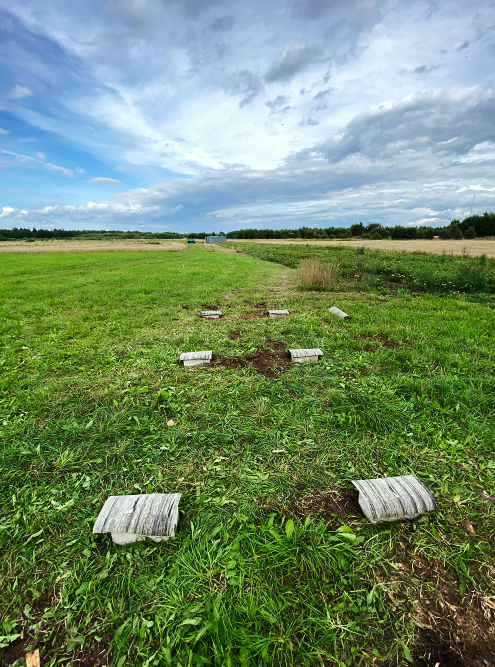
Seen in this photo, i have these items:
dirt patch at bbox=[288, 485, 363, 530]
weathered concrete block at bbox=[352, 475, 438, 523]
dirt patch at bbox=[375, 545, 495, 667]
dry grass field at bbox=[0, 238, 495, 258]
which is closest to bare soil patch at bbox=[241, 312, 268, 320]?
dirt patch at bbox=[288, 485, 363, 530]

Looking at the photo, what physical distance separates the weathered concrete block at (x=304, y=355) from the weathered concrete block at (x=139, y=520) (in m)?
3.16

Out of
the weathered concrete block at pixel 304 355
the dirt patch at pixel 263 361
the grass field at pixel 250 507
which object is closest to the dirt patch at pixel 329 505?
the grass field at pixel 250 507

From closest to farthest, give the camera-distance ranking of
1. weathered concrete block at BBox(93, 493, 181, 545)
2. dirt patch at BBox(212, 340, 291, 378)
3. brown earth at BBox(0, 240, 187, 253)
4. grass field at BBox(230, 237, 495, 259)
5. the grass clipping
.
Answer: weathered concrete block at BBox(93, 493, 181, 545) → dirt patch at BBox(212, 340, 291, 378) → the grass clipping → grass field at BBox(230, 237, 495, 259) → brown earth at BBox(0, 240, 187, 253)

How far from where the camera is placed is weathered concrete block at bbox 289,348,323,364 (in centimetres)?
496

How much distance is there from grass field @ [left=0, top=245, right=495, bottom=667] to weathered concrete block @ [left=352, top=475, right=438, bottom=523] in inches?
4.4

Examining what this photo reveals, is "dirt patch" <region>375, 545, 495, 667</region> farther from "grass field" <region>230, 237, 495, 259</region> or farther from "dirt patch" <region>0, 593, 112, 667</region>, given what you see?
"grass field" <region>230, 237, 495, 259</region>

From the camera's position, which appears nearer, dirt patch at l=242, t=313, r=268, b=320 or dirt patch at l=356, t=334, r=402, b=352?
dirt patch at l=356, t=334, r=402, b=352

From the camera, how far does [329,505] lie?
2.42 meters

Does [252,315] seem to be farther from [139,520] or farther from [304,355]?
[139,520]

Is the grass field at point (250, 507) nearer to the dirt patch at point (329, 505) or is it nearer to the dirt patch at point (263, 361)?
the dirt patch at point (329, 505)

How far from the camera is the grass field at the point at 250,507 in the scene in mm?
1654


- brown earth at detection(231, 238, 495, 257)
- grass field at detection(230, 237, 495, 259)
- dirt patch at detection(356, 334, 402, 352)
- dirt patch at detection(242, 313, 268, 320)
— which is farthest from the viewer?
brown earth at detection(231, 238, 495, 257)

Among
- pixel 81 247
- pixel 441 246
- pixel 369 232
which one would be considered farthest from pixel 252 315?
pixel 369 232

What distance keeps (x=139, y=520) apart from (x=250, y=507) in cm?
85
